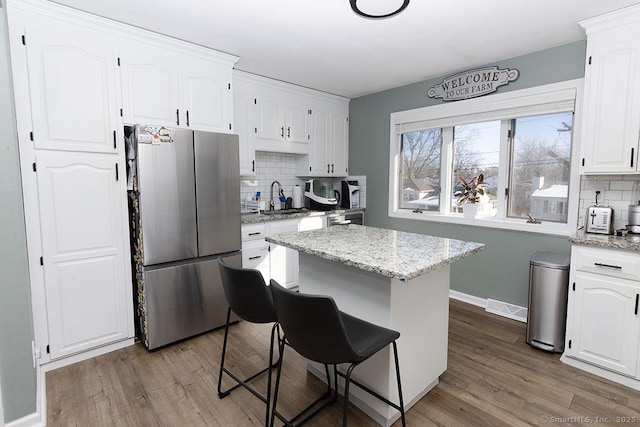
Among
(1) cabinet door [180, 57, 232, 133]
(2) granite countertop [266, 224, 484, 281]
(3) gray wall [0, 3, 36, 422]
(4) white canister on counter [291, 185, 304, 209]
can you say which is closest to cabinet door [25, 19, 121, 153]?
(3) gray wall [0, 3, 36, 422]

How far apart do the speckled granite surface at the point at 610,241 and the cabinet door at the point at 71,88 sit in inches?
136

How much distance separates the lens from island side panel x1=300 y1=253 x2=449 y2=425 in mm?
1731

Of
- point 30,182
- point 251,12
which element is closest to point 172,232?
point 30,182

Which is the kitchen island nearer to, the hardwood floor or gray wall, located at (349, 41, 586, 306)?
the hardwood floor

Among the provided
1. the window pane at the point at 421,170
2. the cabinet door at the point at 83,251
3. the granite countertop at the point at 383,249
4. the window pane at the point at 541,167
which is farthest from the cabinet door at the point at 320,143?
the cabinet door at the point at 83,251

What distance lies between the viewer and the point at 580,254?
7.53ft

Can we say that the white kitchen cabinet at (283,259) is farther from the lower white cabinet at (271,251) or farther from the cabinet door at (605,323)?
the cabinet door at (605,323)

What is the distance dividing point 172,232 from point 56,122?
1.06 metres

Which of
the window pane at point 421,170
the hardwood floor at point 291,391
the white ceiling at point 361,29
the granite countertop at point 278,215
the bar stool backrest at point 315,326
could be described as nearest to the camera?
the bar stool backrest at point 315,326

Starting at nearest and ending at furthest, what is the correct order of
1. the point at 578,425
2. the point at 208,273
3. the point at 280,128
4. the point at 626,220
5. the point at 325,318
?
the point at 325,318 → the point at 578,425 → the point at 626,220 → the point at 208,273 → the point at 280,128

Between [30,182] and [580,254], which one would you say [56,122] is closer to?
[30,182]

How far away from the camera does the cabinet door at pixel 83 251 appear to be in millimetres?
2242

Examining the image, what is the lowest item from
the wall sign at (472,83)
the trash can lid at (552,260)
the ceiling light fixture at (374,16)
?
the trash can lid at (552,260)

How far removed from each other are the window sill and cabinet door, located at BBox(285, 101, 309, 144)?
1.52 m
